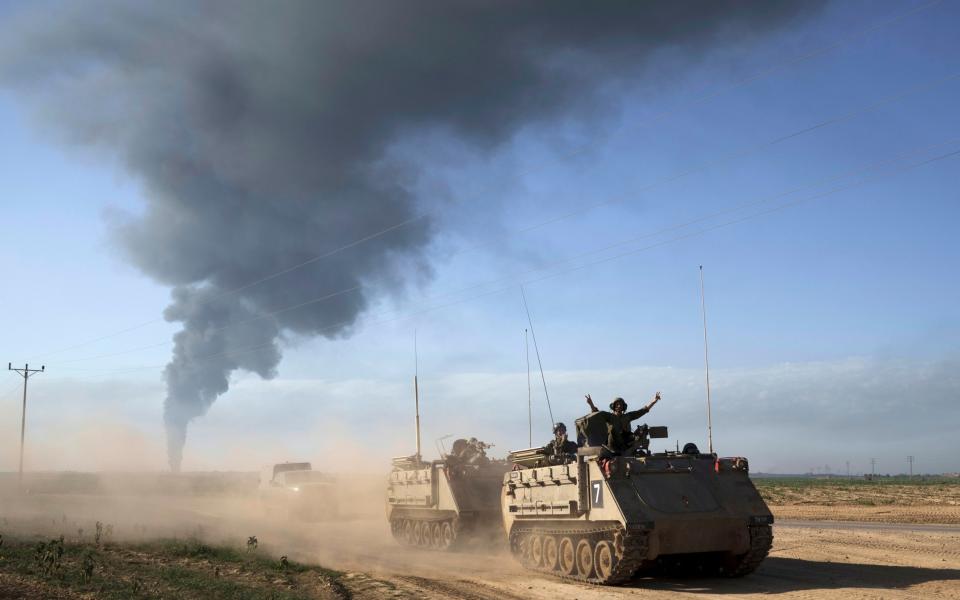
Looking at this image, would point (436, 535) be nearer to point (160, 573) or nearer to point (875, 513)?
point (160, 573)

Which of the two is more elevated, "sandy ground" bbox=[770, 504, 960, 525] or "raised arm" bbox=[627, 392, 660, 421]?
"raised arm" bbox=[627, 392, 660, 421]

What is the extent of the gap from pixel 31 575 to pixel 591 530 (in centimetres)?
1067

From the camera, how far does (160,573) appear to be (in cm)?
1634

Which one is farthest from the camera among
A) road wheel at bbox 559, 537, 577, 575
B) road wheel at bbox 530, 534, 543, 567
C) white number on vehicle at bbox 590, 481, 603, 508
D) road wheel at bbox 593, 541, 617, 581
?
road wheel at bbox 530, 534, 543, 567

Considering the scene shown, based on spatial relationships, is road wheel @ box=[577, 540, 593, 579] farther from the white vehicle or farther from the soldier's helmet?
the white vehicle

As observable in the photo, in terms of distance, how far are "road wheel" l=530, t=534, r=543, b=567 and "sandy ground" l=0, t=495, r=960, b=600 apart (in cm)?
59

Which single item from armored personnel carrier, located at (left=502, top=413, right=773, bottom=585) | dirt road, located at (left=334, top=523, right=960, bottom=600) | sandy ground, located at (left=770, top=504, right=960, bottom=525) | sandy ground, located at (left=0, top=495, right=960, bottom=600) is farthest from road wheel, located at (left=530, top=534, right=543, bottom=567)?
sandy ground, located at (left=770, top=504, right=960, bottom=525)

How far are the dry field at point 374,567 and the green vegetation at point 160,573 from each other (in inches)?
1.3

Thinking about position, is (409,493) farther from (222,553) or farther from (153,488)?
(153,488)

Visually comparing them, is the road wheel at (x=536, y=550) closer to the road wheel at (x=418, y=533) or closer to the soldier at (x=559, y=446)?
the soldier at (x=559, y=446)

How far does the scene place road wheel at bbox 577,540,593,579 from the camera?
16281 mm

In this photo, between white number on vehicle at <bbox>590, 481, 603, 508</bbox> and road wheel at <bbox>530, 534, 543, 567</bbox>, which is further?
road wheel at <bbox>530, 534, 543, 567</bbox>

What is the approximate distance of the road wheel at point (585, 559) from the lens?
53.4 ft

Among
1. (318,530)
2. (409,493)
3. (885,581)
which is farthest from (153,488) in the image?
(885,581)
